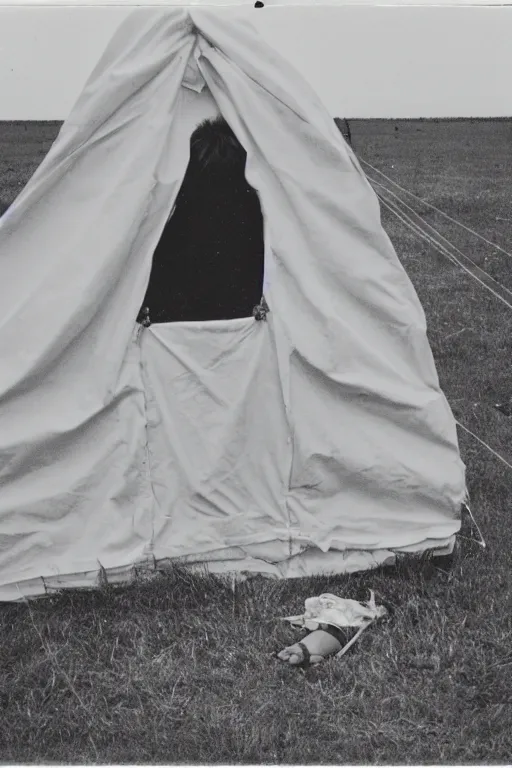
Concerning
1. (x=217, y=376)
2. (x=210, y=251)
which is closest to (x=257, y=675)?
(x=217, y=376)

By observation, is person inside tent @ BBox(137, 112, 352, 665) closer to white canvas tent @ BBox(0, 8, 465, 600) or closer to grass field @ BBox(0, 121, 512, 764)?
white canvas tent @ BBox(0, 8, 465, 600)

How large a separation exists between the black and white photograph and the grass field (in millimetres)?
16

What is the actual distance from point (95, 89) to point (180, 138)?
366mm

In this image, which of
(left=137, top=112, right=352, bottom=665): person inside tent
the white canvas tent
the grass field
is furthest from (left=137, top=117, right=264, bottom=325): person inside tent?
the grass field

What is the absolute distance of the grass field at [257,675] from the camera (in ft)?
8.61

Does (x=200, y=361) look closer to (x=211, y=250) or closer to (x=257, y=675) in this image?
(x=211, y=250)

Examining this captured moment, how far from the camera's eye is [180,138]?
3281 millimetres

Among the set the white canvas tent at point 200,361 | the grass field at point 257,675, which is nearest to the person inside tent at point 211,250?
the white canvas tent at point 200,361

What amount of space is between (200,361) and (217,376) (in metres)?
0.09

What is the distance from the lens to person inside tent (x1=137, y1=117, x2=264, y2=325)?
3.39m

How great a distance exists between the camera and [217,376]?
11.0 ft

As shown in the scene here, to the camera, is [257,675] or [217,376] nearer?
[257,675]

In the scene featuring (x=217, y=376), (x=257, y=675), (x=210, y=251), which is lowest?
(x=257, y=675)

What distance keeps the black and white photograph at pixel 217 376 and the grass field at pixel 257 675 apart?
0.02m
